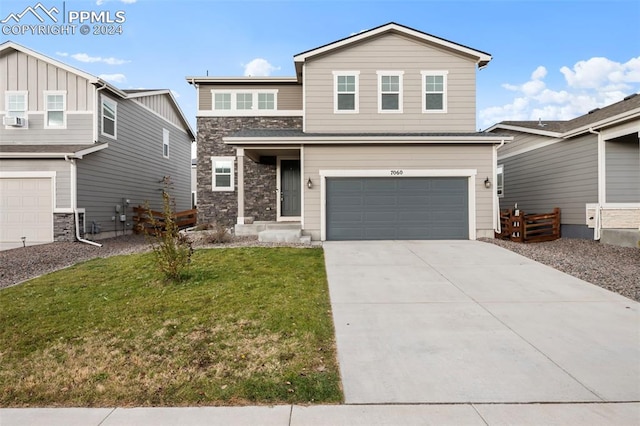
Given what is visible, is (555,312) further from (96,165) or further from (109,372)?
(96,165)

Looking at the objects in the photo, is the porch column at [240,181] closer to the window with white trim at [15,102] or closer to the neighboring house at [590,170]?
the window with white trim at [15,102]

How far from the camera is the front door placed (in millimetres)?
14164

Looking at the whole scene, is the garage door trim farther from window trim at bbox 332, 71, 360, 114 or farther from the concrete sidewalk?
the concrete sidewalk

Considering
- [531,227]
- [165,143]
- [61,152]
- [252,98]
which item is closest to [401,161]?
[531,227]

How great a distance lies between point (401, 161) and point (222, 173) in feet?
26.2

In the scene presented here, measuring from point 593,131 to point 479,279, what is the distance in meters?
8.25

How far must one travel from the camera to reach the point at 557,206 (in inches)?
525

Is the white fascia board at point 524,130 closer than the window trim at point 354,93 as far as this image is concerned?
No

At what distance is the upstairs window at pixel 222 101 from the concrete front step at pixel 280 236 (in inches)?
289

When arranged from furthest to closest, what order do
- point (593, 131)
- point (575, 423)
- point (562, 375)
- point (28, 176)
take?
point (28, 176), point (593, 131), point (562, 375), point (575, 423)

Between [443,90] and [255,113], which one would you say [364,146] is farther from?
[255,113]

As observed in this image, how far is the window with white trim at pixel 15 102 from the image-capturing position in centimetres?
1327

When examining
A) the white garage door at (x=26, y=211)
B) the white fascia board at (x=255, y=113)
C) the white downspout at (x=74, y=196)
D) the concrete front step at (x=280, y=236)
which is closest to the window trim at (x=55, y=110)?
the white downspout at (x=74, y=196)

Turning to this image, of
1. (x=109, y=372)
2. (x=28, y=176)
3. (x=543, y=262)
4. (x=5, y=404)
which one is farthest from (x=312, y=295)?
(x=28, y=176)
